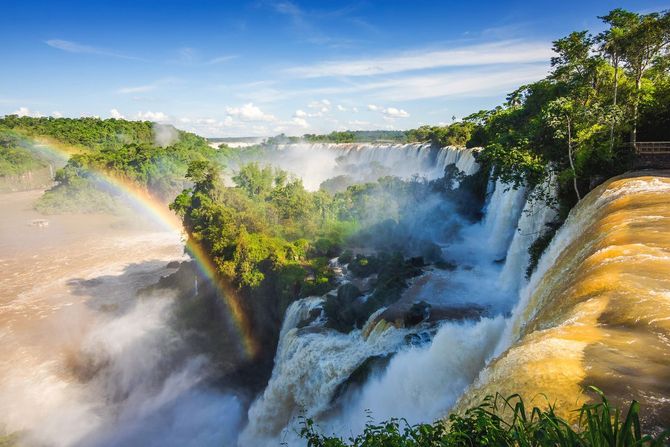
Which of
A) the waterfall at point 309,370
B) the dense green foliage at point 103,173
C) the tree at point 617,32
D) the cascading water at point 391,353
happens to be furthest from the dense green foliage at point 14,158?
the tree at point 617,32

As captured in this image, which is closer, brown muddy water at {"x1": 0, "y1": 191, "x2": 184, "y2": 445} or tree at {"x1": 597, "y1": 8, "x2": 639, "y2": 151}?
tree at {"x1": 597, "y1": 8, "x2": 639, "y2": 151}

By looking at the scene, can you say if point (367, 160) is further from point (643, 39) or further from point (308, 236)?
point (643, 39)

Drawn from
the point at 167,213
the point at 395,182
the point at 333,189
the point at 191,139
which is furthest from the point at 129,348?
the point at 191,139

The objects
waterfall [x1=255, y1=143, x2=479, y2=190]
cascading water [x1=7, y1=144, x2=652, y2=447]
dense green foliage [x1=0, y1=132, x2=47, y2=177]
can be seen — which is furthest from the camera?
dense green foliage [x1=0, y1=132, x2=47, y2=177]

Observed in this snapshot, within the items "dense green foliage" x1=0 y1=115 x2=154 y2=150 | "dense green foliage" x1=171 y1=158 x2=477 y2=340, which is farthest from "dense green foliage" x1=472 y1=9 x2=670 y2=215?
"dense green foliage" x1=0 y1=115 x2=154 y2=150

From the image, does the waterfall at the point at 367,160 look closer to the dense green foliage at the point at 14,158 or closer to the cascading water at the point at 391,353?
the cascading water at the point at 391,353

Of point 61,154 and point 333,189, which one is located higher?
point 61,154

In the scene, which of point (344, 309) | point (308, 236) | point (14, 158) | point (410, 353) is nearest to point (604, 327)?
point (410, 353)

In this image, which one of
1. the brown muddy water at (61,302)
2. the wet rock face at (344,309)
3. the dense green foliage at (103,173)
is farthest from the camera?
the dense green foliage at (103,173)

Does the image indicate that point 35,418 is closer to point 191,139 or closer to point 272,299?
point 272,299

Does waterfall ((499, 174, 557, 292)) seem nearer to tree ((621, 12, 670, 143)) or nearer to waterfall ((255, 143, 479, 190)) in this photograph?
tree ((621, 12, 670, 143))

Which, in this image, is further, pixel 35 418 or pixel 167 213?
pixel 167 213
